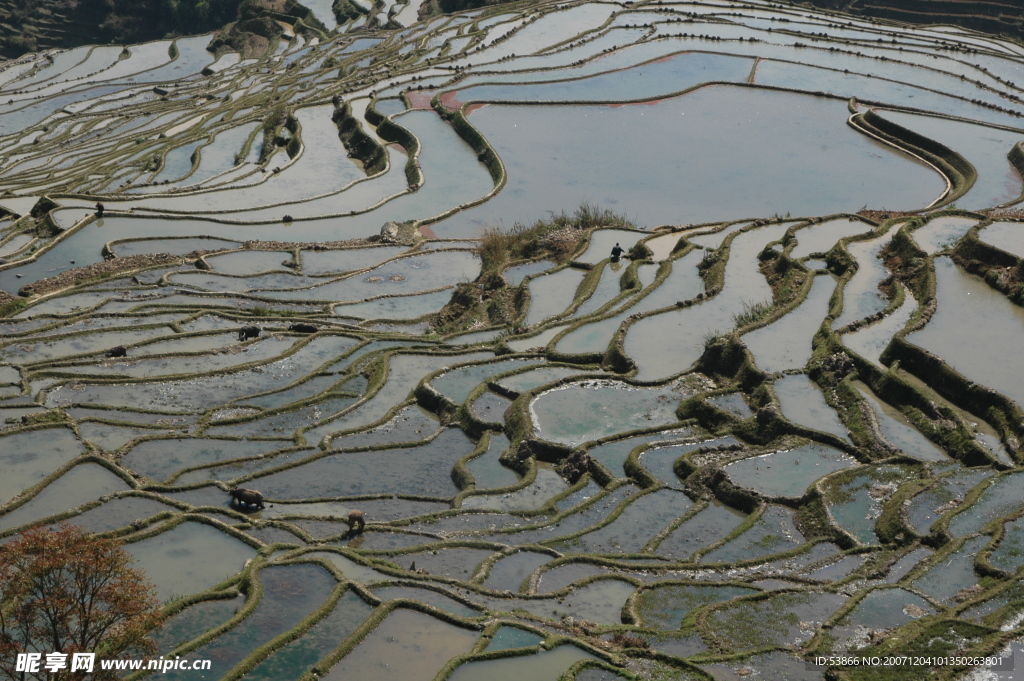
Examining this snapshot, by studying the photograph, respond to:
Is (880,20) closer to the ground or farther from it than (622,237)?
farther from it

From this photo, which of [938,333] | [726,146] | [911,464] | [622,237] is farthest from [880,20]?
[911,464]

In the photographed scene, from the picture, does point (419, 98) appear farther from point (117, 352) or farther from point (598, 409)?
point (598, 409)

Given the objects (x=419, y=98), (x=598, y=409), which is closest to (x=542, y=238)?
(x=598, y=409)

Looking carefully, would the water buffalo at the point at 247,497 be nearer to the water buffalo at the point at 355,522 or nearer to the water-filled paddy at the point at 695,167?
the water buffalo at the point at 355,522

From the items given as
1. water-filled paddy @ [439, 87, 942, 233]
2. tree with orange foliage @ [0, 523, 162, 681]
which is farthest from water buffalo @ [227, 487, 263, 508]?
water-filled paddy @ [439, 87, 942, 233]

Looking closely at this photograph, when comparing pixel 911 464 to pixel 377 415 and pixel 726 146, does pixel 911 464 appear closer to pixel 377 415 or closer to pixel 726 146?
pixel 377 415
